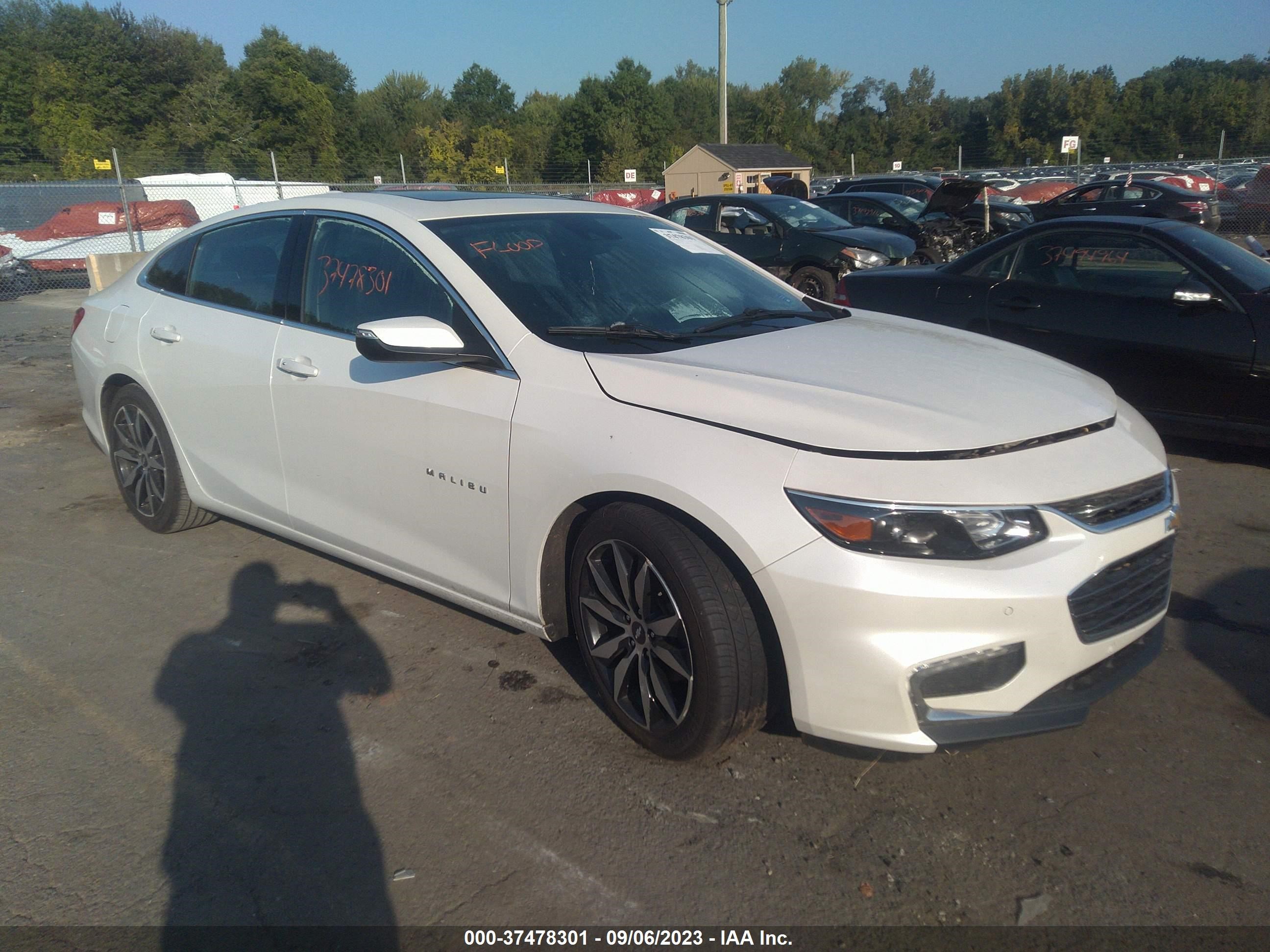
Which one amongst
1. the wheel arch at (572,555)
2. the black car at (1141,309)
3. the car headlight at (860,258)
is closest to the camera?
the wheel arch at (572,555)

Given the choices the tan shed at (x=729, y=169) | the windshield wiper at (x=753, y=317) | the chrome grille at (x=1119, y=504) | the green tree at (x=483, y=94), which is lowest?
the chrome grille at (x=1119, y=504)

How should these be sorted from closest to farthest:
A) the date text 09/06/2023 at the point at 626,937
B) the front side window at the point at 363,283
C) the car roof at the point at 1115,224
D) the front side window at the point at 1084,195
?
the date text 09/06/2023 at the point at 626,937
the front side window at the point at 363,283
the car roof at the point at 1115,224
the front side window at the point at 1084,195

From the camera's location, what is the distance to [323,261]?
3.67m

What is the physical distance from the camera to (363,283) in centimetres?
351

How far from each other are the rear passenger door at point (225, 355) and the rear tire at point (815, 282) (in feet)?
26.8

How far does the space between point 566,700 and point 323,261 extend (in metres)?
2.00

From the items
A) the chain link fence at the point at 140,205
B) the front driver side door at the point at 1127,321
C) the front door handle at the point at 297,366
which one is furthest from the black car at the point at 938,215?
the front door handle at the point at 297,366

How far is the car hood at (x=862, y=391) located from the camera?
7.99 feet

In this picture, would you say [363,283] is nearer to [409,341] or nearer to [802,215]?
[409,341]

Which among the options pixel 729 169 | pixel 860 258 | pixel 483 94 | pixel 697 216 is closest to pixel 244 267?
pixel 860 258

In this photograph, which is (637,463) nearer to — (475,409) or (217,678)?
(475,409)

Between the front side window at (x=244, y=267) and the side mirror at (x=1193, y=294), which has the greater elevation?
the front side window at (x=244, y=267)

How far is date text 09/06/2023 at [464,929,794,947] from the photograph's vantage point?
84.5 inches

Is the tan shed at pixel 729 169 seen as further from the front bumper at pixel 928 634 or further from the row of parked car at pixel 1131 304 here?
the front bumper at pixel 928 634
